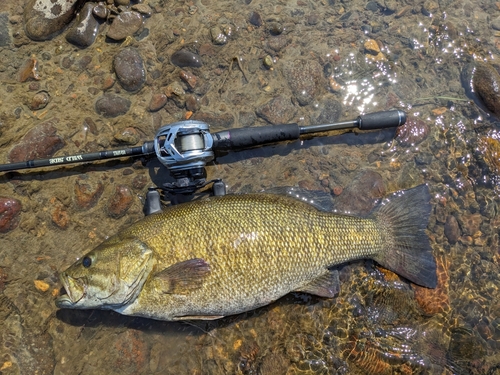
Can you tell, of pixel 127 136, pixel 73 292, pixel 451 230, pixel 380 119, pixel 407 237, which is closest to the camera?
pixel 73 292

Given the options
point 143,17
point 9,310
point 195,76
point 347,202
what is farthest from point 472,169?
point 9,310

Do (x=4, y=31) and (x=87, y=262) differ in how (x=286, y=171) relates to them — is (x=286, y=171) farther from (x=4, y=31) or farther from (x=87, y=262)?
(x=4, y=31)

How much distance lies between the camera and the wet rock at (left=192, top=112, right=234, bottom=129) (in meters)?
4.23

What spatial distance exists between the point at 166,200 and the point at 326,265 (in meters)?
1.83

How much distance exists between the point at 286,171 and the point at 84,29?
2.92m

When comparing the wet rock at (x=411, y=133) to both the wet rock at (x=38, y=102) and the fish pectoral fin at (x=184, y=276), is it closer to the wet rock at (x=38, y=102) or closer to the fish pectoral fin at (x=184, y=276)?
the fish pectoral fin at (x=184, y=276)

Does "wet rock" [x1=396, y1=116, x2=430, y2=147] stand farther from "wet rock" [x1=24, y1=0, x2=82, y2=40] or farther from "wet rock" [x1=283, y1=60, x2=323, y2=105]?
"wet rock" [x1=24, y1=0, x2=82, y2=40]

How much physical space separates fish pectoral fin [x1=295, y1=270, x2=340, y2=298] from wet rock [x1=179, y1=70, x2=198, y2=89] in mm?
2608

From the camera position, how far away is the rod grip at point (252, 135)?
3.68 m

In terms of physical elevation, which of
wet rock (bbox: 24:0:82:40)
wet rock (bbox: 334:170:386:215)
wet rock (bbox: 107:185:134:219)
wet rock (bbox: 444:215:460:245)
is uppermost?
wet rock (bbox: 24:0:82:40)

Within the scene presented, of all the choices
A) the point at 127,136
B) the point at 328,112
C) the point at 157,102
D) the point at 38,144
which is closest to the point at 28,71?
the point at 38,144

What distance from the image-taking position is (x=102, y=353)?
3.68 metres

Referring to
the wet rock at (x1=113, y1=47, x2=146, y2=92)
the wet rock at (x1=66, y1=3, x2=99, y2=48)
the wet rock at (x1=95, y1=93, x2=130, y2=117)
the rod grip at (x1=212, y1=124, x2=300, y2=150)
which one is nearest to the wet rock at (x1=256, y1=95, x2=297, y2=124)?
the rod grip at (x1=212, y1=124, x2=300, y2=150)

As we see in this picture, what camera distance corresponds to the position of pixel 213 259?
10.9 feet
